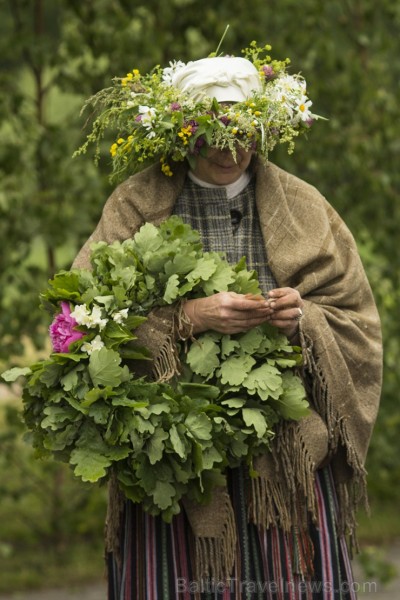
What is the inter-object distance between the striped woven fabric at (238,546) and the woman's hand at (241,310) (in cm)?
23

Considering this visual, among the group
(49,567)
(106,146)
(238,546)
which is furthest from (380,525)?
(238,546)

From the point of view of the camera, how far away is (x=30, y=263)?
5.47 m

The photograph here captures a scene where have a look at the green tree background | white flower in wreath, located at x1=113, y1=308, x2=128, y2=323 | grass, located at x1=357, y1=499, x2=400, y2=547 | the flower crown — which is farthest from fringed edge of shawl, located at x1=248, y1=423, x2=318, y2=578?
grass, located at x1=357, y1=499, x2=400, y2=547

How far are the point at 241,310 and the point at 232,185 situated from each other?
1.51ft

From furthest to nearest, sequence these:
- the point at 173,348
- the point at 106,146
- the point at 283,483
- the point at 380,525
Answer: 1. the point at 380,525
2. the point at 106,146
3. the point at 283,483
4. the point at 173,348

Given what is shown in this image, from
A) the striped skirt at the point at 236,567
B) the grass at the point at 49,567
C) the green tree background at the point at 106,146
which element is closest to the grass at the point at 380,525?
the green tree background at the point at 106,146

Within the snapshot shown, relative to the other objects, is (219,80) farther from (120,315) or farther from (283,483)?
(283,483)

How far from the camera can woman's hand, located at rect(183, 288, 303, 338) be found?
318cm

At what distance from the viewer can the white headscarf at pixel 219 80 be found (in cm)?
333

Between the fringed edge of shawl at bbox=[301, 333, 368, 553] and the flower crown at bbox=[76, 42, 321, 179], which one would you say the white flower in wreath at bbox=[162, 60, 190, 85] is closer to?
the flower crown at bbox=[76, 42, 321, 179]

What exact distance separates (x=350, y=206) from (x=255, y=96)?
2401 millimetres

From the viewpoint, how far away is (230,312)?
318 cm

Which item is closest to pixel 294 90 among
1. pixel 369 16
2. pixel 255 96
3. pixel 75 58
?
pixel 255 96

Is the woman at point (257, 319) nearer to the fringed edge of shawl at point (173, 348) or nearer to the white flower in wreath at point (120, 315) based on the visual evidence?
the fringed edge of shawl at point (173, 348)
